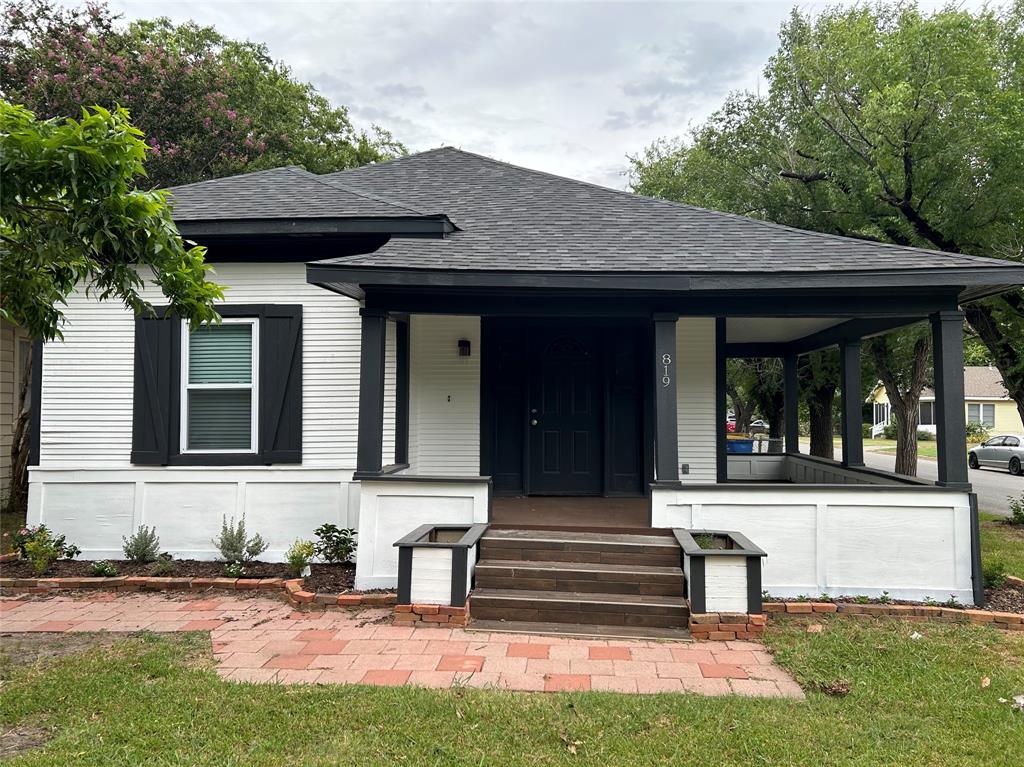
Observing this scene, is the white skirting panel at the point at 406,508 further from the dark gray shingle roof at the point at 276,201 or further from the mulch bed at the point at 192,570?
the dark gray shingle roof at the point at 276,201

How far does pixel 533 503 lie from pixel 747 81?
11.2 m

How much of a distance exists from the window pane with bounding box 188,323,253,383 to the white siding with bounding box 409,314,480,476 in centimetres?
184

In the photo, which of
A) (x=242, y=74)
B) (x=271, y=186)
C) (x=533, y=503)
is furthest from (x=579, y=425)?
(x=242, y=74)

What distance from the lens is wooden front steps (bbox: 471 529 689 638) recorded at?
15.2ft

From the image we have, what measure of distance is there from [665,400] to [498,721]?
3.18m

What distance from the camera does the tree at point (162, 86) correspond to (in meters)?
13.4

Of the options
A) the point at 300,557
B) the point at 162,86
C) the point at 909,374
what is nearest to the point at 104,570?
the point at 300,557

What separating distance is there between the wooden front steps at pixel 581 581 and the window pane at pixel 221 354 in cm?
324

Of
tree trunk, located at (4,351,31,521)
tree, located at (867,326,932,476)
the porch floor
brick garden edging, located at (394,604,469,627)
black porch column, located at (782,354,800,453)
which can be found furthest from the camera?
tree, located at (867,326,932,476)

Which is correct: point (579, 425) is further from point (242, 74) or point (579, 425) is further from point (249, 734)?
point (242, 74)

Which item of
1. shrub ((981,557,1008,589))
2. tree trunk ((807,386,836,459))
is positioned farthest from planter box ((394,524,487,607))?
tree trunk ((807,386,836,459))

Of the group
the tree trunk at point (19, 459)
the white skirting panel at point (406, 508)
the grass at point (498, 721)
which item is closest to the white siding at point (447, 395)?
the white skirting panel at point (406, 508)

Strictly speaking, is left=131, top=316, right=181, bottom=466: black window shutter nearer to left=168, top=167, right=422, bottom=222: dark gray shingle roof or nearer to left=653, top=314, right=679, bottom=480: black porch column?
left=168, top=167, right=422, bottom=222: dark gray shingle roof

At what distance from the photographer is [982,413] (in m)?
34.9
